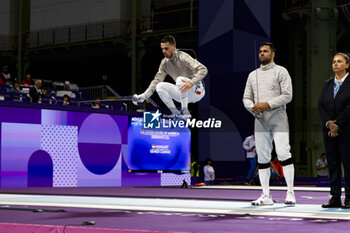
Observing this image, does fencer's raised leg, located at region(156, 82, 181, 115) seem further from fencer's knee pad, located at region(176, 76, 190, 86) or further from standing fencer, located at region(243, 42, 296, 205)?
standing fencer, located at region(243, 42, 296, 205)

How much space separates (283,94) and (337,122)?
626 millimetres

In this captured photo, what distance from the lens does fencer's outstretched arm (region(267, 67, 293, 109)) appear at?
5473 millimetres

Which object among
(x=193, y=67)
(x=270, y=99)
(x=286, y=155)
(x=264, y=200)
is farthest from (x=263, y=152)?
(x=193, y=67)

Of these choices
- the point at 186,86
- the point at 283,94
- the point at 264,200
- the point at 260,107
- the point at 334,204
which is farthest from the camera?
the point at 264,200

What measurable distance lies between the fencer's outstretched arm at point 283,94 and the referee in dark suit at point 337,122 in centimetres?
51

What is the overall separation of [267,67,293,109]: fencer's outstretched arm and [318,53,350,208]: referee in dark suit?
51 cm

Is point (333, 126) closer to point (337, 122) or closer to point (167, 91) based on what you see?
point (337, 122)

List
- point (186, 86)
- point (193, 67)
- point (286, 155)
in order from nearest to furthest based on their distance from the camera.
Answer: point (186, 86)
point (193, 67)
point (286, 155)

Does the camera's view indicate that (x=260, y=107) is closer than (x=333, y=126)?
Yes

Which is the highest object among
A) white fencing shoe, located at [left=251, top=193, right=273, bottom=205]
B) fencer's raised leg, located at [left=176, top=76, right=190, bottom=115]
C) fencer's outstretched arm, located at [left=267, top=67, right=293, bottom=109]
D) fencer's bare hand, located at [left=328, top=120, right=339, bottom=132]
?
fencer's outstretched arm, located at [left=267, top=67, right=293, bottom=109]

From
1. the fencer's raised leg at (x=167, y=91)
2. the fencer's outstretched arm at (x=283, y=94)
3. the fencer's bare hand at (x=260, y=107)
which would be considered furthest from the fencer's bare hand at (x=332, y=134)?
the fencer's raised leg at (x=167, y=91)

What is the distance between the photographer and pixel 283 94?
5602mm

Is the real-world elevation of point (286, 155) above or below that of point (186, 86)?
below

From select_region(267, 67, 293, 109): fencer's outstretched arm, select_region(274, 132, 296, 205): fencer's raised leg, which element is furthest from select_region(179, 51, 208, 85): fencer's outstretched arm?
select_region(274, 132, 296, 205): fencer's raised leg
